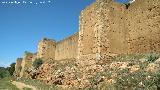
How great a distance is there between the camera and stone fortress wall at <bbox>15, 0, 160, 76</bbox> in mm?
16938

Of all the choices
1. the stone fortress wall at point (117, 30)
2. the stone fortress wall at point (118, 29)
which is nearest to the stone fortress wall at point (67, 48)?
the stone fortress wall at point (117, 30)

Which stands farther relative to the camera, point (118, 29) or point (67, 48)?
point (67, 48)

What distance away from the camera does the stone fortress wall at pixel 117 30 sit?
16.9 meters

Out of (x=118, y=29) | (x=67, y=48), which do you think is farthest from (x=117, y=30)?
(x=67, y=48)

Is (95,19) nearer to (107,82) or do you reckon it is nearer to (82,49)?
(82,49)

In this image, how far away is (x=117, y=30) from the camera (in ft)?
60.5

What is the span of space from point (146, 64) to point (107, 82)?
212cm

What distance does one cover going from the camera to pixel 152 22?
16.8m

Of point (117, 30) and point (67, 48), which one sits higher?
point (117, 30)

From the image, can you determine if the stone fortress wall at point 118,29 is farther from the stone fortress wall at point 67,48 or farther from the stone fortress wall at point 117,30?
the stone fortress wall at point 67,48

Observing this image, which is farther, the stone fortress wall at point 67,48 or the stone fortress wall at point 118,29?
the stone fortress wall at point 67,48

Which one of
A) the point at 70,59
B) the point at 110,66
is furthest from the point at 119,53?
the point at 70,59

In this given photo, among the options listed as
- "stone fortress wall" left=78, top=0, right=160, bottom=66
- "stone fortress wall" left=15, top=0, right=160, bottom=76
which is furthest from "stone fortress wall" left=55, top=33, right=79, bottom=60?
"stone fortress wall" left=78, top=0, right=160, bottom=66

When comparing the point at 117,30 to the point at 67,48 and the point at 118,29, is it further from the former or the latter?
the point at 67,48
